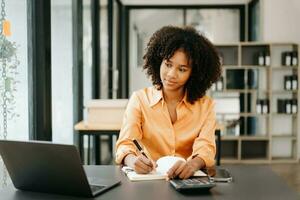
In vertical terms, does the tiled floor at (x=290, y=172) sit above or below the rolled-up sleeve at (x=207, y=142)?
below

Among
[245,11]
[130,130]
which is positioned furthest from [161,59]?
[245,11]

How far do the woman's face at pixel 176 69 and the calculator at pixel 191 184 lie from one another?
54 cm

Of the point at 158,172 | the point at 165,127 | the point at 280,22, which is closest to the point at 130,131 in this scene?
the point at 165,127

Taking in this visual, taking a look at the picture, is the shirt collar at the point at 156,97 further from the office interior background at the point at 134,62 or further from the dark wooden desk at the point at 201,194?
the office interior background at the point at 134,62

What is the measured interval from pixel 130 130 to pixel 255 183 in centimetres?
60

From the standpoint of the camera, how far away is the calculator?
122cm

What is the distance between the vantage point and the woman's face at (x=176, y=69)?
172 cm

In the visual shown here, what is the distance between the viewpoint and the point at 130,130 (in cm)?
177

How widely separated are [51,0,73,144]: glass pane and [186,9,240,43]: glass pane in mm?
4019

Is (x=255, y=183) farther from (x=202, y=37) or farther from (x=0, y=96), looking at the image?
(x=0, y=96)

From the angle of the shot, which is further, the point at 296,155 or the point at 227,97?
the point at 227,97

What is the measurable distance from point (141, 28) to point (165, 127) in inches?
222

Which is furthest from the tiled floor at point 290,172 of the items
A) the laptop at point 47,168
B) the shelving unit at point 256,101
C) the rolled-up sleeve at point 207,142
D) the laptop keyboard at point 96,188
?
the laptop at point 47,168

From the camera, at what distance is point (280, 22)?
5887mm
